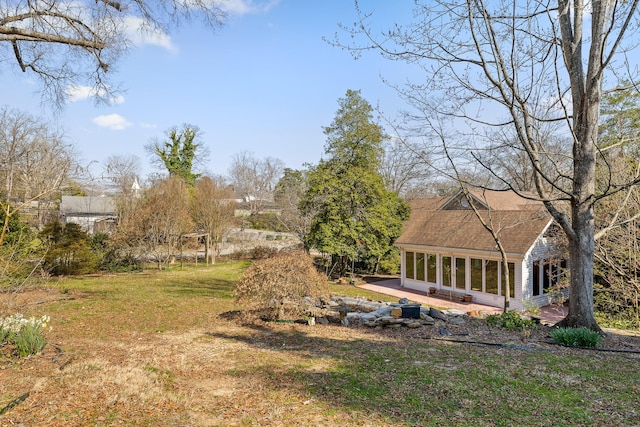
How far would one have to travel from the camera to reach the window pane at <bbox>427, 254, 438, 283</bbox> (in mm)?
16594

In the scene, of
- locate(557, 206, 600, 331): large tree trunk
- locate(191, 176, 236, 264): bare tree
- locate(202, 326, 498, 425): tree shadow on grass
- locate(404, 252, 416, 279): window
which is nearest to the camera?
locate(202, 326, 498, 425): tree shadow on grass

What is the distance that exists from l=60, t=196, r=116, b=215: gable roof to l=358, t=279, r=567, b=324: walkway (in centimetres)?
2514

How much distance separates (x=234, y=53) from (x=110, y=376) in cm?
849

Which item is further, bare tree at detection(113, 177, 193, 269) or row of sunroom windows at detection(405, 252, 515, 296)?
bare tree at detection(113, 177, 193, 269)

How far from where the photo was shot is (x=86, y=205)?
32.6 meters

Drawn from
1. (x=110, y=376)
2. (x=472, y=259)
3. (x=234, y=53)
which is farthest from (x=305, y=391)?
(x=472, y=259)

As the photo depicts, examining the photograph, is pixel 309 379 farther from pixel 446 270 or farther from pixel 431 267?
pixel 431 267

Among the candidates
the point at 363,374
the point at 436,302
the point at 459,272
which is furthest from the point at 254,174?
the point at 363,374

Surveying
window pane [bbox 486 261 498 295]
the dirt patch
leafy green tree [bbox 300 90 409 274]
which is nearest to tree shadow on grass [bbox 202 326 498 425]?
the dirt patch

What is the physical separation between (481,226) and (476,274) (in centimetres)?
211

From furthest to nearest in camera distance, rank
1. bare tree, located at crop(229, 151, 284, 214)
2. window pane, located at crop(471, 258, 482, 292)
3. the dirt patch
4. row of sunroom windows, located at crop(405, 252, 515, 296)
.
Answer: bare tree, located at crop(229, 151, 284, 214)
window pane, located at crop(471, 258, 482, 292)
row of sunroom windows, located at crop(405, 252, 515, 296)
the dirt patch

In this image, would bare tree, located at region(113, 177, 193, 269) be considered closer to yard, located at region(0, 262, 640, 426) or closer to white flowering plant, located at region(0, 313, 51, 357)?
yard, located at region(0, 262, 640, 426)

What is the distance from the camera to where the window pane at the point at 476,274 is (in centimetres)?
1470

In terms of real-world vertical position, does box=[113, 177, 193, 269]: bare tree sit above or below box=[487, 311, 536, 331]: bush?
above
